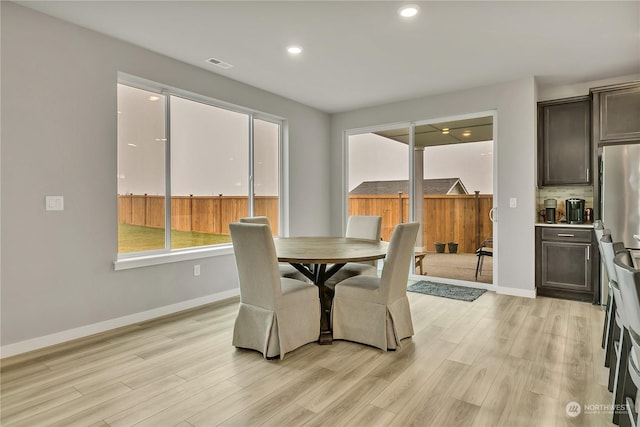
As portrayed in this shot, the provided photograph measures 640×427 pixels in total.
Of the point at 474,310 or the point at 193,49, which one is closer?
the point at 193,49

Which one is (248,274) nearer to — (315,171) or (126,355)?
(126,355)

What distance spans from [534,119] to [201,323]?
4334 mm

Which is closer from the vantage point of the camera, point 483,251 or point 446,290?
point 446,290

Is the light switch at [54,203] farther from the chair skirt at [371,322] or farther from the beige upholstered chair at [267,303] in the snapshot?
the chair skirt at [371,322]

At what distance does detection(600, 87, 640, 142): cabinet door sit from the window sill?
14.8 feet

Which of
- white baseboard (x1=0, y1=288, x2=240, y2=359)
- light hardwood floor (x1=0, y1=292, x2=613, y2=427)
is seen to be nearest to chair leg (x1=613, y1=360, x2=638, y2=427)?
light hardwood floor (x1=0, y1=292, x2=613, y2=427)

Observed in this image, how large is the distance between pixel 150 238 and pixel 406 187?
351cm

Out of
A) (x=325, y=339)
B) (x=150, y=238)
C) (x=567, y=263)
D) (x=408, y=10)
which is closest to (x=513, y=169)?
(x=567, y=263)

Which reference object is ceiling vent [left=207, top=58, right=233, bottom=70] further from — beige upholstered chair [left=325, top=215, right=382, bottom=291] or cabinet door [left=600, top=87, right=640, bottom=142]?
cabinet door [left=600, top=87, right=640, bottom=142]

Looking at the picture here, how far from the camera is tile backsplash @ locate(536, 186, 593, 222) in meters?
4.50

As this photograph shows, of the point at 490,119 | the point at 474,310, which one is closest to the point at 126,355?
the point at 474,310

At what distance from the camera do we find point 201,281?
3984mm

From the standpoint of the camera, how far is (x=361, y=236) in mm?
4133

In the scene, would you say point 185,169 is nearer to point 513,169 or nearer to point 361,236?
point 361,236
